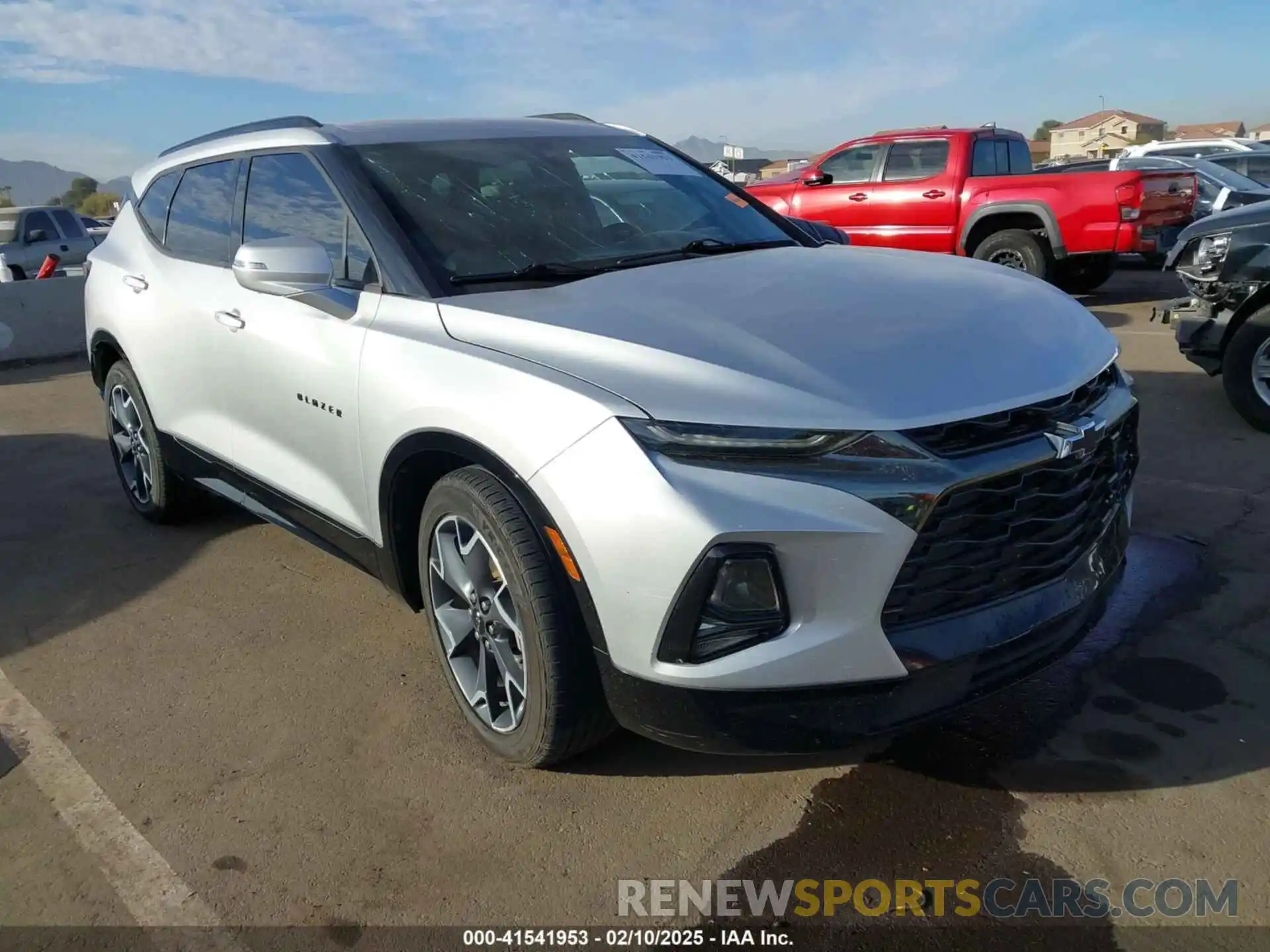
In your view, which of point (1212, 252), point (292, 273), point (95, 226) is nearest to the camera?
point (292, 273)

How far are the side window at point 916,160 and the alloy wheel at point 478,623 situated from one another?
940cm

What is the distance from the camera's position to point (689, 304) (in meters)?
2.78

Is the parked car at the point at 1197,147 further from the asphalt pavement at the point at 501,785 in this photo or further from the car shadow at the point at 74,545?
the car shadow at the point at 74,545

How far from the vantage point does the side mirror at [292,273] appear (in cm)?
306

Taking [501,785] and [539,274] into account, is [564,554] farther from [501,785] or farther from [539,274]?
[539,274]

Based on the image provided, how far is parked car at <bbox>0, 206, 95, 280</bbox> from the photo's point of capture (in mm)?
16719

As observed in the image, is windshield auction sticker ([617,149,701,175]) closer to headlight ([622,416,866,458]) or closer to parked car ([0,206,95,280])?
headlight ([622,416,866,458])

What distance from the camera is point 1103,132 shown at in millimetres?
84938

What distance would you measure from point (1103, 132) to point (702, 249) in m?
94.2

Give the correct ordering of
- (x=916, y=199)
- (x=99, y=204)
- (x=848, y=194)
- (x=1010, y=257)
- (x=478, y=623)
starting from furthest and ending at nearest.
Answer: (x=99, y=204) < (x=848, y=194) < (x=916, y=199) < (x=1010, y=257) < (x=478, y=623)

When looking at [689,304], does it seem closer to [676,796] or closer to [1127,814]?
[676,796]

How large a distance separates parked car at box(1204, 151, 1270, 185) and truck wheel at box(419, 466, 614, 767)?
15.3 meters

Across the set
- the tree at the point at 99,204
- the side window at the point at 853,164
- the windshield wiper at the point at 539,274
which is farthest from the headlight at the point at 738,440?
the tree at the point at 99,204

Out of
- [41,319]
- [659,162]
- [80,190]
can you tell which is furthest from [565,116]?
[80,190]
